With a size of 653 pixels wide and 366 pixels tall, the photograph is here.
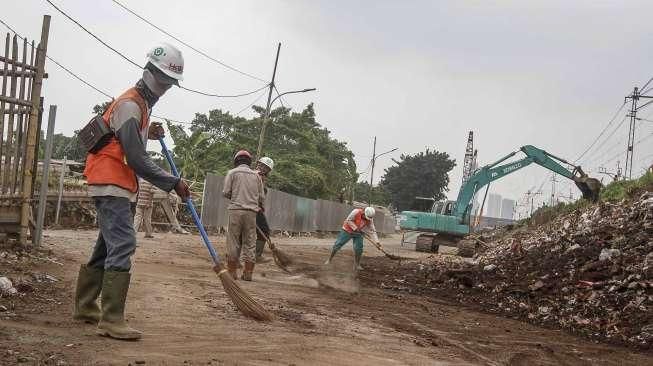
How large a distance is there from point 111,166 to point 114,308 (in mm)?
953

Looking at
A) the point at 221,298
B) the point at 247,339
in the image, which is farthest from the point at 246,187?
the point at 247,339

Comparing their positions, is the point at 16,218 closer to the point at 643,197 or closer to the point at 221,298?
the point at 221,298

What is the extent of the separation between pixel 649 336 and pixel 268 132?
36.2 m

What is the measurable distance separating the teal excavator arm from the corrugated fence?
24.1ft

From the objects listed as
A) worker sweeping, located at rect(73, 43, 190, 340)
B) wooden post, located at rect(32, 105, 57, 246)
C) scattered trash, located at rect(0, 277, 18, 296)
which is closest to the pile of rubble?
scattered trash, located at rect(0, 277, 18, 296)

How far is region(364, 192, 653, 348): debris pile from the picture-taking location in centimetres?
832

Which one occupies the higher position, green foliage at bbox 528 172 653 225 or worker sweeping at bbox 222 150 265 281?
green foliage at bbox 528 172 653 225

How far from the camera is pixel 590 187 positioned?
63.9 feet

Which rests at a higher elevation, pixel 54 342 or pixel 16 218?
pixel 16 218

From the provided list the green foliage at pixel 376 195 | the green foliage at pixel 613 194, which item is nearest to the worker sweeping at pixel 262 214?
the green foliage at pixel 613 194

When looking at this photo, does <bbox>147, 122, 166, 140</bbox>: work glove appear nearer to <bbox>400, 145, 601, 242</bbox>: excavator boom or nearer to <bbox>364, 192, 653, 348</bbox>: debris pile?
<bbox>364, 192, 653, 348</bbox>: debris pile

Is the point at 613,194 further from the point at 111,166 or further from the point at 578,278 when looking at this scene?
the point at 111,166

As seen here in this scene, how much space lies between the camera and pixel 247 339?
16.2ft

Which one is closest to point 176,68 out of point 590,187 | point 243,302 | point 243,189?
point 243,302
